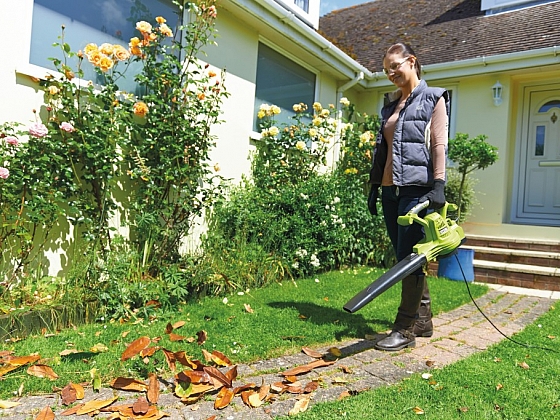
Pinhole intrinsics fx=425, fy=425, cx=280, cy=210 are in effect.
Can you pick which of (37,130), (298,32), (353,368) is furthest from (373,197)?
(298,32)

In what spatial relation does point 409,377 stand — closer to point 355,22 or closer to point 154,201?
point 154,201

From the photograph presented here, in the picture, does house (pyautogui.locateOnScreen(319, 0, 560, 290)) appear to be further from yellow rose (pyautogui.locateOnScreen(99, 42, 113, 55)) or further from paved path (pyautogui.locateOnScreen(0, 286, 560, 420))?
yellow rose (pyautogui.locateOnScreen(99, 42, 113, 55))

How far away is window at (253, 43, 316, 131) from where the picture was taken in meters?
5.90

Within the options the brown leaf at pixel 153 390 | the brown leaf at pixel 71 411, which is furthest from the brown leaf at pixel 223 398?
the brown leaf at pixel 71 411

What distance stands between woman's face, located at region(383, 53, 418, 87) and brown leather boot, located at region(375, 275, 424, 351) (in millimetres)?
1243

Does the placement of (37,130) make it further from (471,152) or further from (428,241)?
(471,152)

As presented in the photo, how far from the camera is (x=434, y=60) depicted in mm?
7910

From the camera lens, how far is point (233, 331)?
2795 millimetres

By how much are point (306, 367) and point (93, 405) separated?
→ 105 centimetres

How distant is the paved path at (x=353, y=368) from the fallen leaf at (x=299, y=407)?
0.02 meters

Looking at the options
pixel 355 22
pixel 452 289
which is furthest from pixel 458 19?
pixel 452 289

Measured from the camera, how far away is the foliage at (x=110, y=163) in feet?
9.91

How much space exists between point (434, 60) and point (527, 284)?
4665 millimetres

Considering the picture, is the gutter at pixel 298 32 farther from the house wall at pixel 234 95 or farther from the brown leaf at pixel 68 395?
the brown leaf at pixel 68 395
